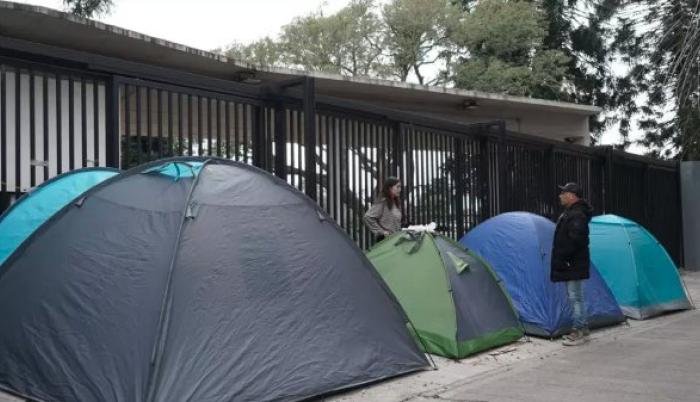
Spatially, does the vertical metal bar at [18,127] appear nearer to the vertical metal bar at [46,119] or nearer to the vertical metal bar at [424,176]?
the vertical metal bar at [46,119]

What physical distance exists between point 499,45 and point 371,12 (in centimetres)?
825

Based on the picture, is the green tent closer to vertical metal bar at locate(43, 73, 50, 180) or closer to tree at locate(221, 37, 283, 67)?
vertical metal bar at locate(43, 73, 50, 180)

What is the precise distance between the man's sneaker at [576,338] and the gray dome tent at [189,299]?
2646 mm

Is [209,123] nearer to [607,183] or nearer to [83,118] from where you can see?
[83,118]

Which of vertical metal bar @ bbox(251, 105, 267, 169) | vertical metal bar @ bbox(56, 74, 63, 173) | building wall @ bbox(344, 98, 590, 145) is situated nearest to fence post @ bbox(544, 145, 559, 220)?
building wall @ bbox(344, 98, 590, 145)

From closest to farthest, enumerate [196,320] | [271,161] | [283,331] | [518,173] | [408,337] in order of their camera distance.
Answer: [196,320] < [283,331] < [408,337] < [271,161] < [518,173]

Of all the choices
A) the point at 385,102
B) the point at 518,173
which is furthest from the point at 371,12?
the point at 518,173

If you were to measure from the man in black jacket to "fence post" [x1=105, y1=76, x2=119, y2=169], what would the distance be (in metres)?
4.74

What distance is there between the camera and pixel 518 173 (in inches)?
476

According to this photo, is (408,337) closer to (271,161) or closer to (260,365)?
(260,365)

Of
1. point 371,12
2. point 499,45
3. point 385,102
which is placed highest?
point 371,12

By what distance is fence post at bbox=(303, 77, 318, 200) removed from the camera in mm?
7707

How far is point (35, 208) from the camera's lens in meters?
5.44

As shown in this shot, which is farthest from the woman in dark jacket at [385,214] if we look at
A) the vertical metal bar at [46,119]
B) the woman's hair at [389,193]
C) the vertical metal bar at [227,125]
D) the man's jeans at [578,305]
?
the vertical metal bar at [46,119]
